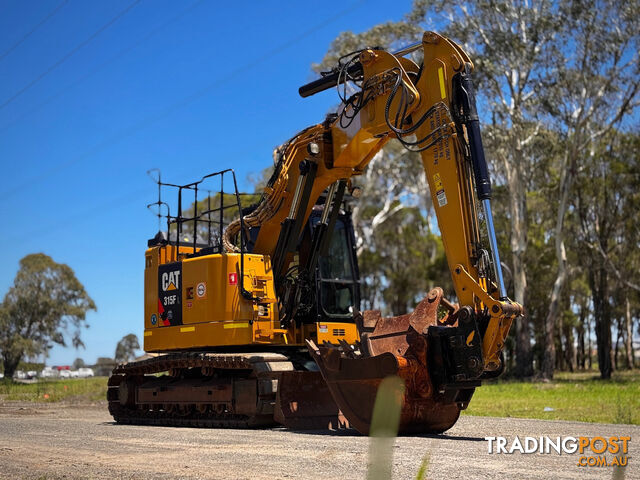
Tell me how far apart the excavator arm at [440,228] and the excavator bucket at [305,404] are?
137 cm

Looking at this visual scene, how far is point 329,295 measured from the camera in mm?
12891

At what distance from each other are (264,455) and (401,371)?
2.02m

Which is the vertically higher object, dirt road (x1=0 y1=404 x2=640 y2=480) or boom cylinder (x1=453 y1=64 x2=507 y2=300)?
boom cylinder (x1=453 y1=64 x2=507 y2=300)

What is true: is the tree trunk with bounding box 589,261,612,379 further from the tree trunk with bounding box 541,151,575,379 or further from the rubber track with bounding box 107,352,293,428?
the rubber track with bounding box 107,352,293,428

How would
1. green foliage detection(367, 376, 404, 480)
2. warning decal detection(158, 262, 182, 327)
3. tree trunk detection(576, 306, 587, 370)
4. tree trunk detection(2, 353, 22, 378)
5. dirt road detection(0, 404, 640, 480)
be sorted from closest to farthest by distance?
green foliage detection(367, 376, 404, 480) → dirt road detection(0, 404, 640, 480) → warning decal detection(158, 262, 182, 327) → tree trunk detection(2, 353, 22, 378) → tree trunk detection(576, 306, 587, 370)

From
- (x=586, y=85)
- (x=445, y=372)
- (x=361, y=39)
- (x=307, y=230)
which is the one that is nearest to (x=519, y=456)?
(x=445, y=372)

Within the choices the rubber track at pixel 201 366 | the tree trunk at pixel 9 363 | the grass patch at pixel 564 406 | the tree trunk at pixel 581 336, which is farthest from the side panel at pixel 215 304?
the tree trunk at pixel 581 336

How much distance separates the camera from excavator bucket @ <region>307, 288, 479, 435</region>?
9.28m

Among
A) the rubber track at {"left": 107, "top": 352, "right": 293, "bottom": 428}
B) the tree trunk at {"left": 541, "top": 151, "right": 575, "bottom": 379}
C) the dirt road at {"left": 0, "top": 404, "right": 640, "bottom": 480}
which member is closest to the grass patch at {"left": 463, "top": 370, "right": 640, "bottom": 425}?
the dirt road at {"left": 0, "top": 404, "right": 640, "bottom": 480}

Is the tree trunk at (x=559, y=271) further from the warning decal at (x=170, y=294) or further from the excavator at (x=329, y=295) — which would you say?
the warning decal at (x=170, y=294)

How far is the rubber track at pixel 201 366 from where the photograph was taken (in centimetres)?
1162

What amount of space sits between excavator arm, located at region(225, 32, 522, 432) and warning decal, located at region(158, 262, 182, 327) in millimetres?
3082

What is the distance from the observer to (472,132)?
9.78 metres

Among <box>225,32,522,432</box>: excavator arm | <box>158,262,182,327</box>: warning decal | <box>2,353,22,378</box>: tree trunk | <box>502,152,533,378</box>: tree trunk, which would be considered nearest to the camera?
<box>225,32,522,432</box>: excavator arm
